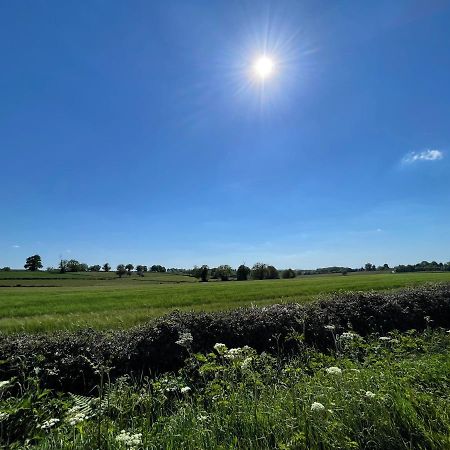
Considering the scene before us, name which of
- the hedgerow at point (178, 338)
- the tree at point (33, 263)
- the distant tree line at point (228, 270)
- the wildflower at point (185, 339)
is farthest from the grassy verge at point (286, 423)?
the tree at point (33, 263)

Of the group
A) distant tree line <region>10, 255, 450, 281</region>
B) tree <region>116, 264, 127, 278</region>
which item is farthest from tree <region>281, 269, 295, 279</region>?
tree <region>116, 264, 127, 278</region>

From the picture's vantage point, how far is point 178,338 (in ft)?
24.7

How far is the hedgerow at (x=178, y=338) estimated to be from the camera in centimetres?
636

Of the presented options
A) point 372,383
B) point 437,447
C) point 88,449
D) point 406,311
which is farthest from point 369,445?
point 406,311

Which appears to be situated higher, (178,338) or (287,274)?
(287,274)

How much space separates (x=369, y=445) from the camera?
2830 millimetres

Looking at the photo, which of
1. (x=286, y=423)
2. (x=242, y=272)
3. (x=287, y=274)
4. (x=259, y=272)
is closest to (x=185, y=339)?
(x=286, y=423)

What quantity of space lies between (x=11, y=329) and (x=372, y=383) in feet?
44.3

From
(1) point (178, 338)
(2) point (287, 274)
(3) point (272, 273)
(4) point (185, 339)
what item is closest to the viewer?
(4) point (185, 339)

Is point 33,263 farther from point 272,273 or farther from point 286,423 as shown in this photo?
point 286,423

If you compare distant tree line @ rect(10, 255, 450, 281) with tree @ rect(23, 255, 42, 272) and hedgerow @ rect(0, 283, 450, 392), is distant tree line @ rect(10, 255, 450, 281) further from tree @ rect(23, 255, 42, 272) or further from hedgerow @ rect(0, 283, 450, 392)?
hedgerow @ rect(0, 283, 450, 392)

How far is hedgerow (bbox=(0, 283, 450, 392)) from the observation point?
6359 millimetres

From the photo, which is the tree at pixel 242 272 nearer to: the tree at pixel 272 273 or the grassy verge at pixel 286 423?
the tree at pixel 272 273

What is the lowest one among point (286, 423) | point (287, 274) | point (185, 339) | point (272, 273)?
point (286, 423)
